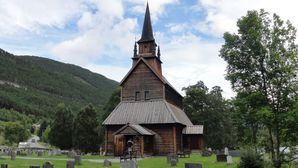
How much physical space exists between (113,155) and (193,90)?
24.0 metres

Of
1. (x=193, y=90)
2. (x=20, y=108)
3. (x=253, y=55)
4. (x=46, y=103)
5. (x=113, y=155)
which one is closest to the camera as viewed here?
(x=253, y=55)

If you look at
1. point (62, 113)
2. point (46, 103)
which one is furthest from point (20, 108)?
point (62, 113)

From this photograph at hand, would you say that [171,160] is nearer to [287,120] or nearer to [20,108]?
[287,120]

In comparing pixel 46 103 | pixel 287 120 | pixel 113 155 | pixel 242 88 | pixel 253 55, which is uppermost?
pixel 46 103

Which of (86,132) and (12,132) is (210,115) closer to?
(86,132)

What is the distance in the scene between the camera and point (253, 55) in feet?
75.3

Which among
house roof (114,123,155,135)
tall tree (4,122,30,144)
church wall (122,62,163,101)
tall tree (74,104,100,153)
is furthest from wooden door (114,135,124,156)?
tall tree (4,122,30,144)

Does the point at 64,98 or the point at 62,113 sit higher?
the point at 64,98

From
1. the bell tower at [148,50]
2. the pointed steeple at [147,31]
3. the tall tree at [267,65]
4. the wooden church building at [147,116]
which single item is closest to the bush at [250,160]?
the tall tree at [267,65]

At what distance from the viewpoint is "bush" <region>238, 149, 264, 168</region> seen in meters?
16.9

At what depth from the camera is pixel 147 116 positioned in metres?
36.3

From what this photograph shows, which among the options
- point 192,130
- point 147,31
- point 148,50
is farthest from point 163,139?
point 147,31

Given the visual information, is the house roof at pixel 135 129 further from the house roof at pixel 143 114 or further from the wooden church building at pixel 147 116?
the house roof at pixel 143 114

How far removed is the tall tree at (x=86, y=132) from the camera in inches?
2088
